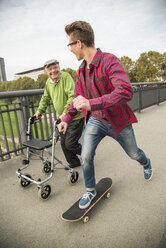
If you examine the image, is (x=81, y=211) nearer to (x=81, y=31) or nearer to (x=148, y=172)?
(x=148, y=172)

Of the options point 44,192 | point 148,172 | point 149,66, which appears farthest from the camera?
point 149,66

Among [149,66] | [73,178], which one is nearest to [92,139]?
[73,178]

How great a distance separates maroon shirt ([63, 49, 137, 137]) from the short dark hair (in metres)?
0.17

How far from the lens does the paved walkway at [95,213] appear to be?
1.95 meters

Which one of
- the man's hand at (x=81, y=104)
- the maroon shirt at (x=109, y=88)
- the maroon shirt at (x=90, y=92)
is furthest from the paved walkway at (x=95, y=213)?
the man's hand at (x=81, y=104)

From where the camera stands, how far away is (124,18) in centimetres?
971

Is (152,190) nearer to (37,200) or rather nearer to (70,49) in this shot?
(37,200)

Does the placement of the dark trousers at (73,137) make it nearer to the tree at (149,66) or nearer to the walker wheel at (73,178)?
the walker wheel at (73,178)

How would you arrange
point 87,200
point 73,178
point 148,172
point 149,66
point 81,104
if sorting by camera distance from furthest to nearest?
point 149,66, point 73,178, point 148,172, point 87,200, point 81,104

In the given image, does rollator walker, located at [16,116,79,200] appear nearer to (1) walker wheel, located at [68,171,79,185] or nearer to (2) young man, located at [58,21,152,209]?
(1) walker wheel, located at [68,171,79,185]

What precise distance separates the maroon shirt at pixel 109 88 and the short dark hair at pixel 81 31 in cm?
17

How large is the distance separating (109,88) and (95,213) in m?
1.54

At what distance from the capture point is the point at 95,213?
2336mm

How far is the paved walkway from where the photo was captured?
1951 millimetres
